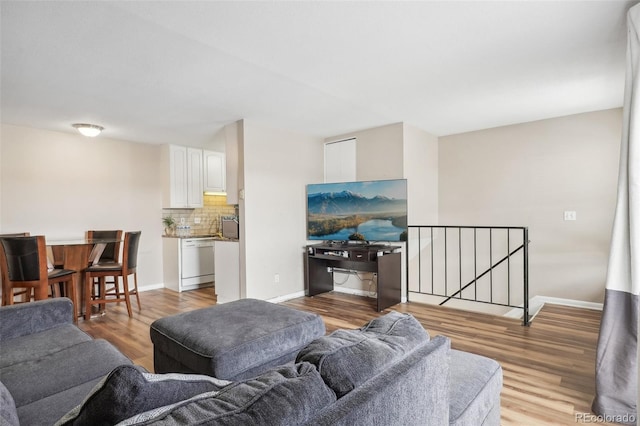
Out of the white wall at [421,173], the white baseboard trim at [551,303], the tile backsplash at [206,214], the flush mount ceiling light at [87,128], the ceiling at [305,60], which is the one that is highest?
the ceiling at [305,60]

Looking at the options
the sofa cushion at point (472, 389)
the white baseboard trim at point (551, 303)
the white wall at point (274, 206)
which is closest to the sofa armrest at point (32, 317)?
the white wall at point (274, 206)

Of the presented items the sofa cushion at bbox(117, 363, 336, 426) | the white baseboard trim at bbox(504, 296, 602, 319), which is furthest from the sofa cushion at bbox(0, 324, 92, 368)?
the white baseboard trim at bbox(504, 296, 602, 319)

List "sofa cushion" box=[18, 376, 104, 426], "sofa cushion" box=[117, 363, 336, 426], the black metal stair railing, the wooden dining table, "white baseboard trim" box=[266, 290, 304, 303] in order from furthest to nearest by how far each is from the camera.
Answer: the black metal stair railing, "white baseboard trim" box=[266, 290, 304, 303], the wooden dining table, "sofa cushion" box=[18, 376, 104, 426], "sofa cushion" box=[117, 363, 336, 426]

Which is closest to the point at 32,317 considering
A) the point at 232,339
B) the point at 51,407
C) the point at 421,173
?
the point at 51,407

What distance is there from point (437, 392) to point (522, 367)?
206 centimetres

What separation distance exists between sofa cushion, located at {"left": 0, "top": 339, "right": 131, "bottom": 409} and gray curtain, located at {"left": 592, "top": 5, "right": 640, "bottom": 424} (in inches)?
103

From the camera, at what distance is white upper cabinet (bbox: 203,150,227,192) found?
6.03 meters

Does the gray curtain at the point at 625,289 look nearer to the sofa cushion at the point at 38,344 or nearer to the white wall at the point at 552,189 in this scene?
the white wall at the point at 552,189

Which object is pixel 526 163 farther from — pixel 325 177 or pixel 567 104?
pixel 325 177

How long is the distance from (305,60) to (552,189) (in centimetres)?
366

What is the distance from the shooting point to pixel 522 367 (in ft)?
8.54

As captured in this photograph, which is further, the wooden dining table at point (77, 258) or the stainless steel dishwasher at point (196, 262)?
the stainless steel dishwasher at point (196, 262)

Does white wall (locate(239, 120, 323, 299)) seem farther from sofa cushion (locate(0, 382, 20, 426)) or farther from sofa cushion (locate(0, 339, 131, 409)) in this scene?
sofa cushion (locate(0, 382, 20, 426))

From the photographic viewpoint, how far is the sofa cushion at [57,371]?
1424mm
